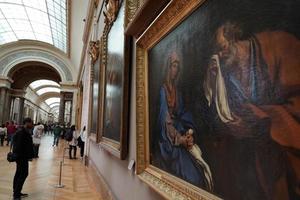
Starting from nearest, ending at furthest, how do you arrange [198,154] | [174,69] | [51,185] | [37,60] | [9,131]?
[198,154] < [174,69] < [51,185] < [9,131] < [37,60]

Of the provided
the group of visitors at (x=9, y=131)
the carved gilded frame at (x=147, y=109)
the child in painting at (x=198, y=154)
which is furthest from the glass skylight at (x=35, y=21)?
the child in painting at (x=198, y=154)

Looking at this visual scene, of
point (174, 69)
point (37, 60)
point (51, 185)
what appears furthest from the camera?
point (37, 60)

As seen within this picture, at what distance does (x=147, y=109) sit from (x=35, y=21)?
25566mm

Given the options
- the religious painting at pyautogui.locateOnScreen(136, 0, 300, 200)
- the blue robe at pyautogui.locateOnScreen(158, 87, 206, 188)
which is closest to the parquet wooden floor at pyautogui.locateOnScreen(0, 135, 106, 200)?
the blue robe at pyautogui.locateOnScreen(158, 87, 206, 188)

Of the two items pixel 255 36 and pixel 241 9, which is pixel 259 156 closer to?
pixel 255 36

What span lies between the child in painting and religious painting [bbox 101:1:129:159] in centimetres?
162

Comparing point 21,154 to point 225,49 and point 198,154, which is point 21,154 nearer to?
point 198,154

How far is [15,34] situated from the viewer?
90.8 ft

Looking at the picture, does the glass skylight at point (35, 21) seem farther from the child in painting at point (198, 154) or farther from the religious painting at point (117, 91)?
the child in painting at point (198, 154)

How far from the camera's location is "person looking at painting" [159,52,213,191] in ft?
4.94

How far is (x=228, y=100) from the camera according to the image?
1259 millimetres

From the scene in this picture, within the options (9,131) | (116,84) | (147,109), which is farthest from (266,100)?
(9,131)

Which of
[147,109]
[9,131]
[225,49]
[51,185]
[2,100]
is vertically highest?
[2,100]

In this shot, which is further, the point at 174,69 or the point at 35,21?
the point at 35,21
